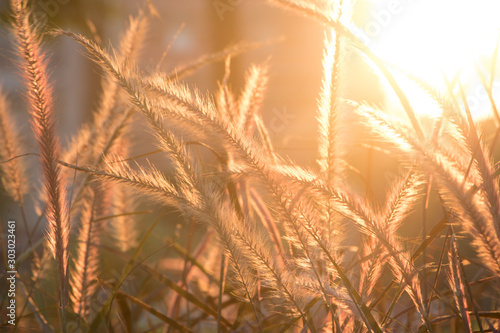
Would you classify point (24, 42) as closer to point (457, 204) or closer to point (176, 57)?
point (457, 204)

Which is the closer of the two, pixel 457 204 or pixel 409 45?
pixel 457 204

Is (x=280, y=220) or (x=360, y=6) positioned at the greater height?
(x=360, y=6)

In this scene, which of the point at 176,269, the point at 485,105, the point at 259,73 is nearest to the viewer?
the point at 485,105

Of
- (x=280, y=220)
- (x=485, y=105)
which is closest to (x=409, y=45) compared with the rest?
(x=485, y=105)

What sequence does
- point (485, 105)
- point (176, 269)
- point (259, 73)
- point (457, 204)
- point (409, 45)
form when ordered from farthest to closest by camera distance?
point (176, 269), point (259, 73), point (485, 105), point (409, 45), point (457, 204)

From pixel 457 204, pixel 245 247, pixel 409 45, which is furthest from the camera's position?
pixel 409 45

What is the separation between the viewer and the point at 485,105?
35.3 inches

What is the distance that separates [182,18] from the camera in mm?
5242

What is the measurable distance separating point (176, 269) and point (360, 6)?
0.82 m

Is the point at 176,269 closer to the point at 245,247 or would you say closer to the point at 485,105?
the point at 245,247

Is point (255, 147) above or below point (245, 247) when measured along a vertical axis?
above

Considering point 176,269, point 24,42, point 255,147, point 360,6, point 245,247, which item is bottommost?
point 176,269

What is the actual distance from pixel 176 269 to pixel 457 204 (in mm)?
868

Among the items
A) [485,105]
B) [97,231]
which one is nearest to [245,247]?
[97,231]
